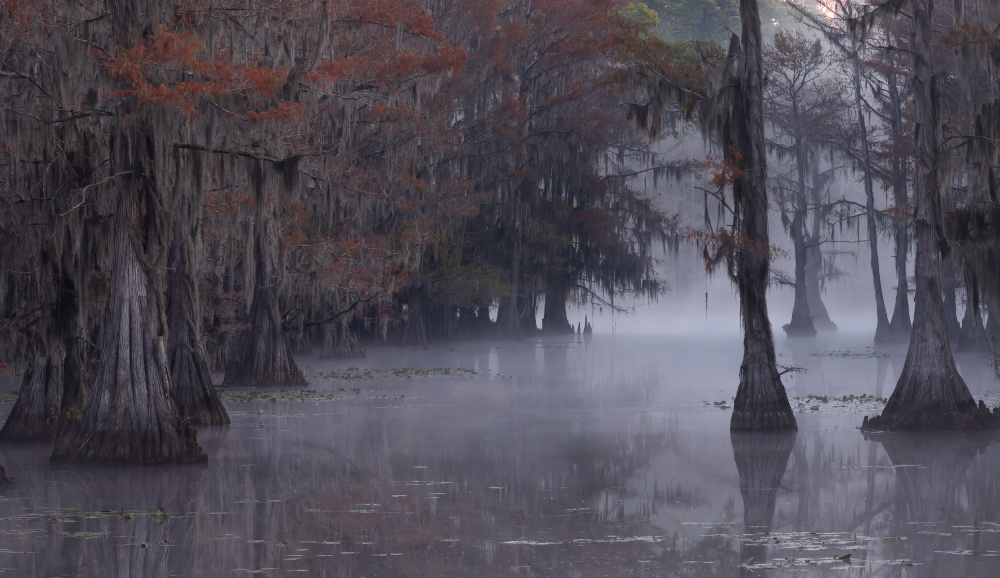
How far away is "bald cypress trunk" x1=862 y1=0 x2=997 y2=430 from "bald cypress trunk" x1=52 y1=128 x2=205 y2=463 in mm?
9364

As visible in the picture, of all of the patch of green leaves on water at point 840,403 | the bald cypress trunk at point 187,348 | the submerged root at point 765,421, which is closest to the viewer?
the submerged root at point 765,421

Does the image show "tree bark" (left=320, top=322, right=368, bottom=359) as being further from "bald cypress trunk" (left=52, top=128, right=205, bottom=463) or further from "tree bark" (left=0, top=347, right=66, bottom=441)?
"bald cypress trunk" (left=52, top=128, right=205, bottom=463)

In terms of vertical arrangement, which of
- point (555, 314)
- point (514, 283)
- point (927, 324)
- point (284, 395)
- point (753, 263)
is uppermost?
point (514, 283)

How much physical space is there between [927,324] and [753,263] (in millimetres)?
2484

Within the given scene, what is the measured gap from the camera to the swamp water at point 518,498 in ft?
24.9

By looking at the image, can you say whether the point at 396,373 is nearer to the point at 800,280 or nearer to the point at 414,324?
the point at 414,324

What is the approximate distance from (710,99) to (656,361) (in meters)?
17.1

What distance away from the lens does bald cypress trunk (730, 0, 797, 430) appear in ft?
47.7

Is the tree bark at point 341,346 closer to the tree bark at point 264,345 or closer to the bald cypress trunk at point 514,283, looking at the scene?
the tree bark at point 264,345

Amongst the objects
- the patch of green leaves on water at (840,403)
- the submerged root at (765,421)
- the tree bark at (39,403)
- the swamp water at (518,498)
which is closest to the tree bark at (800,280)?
the patch of green leaves on water at (840,403)

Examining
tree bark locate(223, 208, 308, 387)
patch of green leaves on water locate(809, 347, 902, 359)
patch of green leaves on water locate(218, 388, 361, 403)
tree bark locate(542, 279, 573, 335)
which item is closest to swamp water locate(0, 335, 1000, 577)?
patch of green leaves on water locate(218, 388, 361, 403)

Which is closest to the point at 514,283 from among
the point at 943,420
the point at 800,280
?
the point at 800,280

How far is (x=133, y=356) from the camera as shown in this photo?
1174 cm

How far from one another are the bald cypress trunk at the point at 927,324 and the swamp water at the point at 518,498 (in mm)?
642
